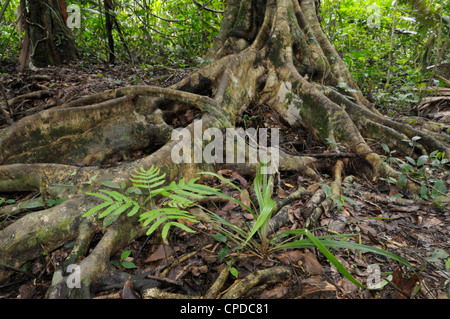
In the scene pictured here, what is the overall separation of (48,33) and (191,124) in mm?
5131

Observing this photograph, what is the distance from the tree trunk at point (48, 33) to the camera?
5383mm

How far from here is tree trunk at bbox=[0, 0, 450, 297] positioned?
179 cm

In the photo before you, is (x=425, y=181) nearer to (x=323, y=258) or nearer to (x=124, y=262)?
(x=323, y=258)

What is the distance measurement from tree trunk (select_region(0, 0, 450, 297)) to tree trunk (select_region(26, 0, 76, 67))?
3727 millimetres

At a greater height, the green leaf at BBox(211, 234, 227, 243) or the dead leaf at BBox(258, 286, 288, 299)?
the green leaf at BBox(211, 234, 227, 243)

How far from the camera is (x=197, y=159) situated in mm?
2615

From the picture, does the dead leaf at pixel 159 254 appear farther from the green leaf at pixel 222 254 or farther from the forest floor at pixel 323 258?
the green leaf at pixel 222 254

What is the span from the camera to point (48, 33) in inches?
221

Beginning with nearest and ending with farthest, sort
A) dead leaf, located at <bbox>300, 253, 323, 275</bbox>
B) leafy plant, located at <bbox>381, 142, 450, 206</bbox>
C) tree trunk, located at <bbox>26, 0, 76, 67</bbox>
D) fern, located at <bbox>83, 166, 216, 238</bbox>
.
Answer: fern, located at <bbox>83, 166, 216, 238</bbox> → dead leaf, located at <bbox>300, 253, 323, 275</bbox> → leafy plant, located at <bbox>381, 142, 450, 206</bbox> → tree trunk, located at <bbox>26, 0, 76, 67</bbox>

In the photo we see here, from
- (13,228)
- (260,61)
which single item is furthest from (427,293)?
(260,61)

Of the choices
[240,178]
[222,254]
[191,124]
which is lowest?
[222,254]

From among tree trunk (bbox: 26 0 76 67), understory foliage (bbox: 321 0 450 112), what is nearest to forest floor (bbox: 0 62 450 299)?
understory foliage (bbox: 321 0 450 112)

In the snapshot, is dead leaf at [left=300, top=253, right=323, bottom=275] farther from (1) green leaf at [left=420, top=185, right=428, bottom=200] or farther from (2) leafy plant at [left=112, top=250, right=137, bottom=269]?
(1) green leaf at [left=420, top=185, right=428, bottom=200]

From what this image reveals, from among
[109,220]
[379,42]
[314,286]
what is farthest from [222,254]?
[379,42]
